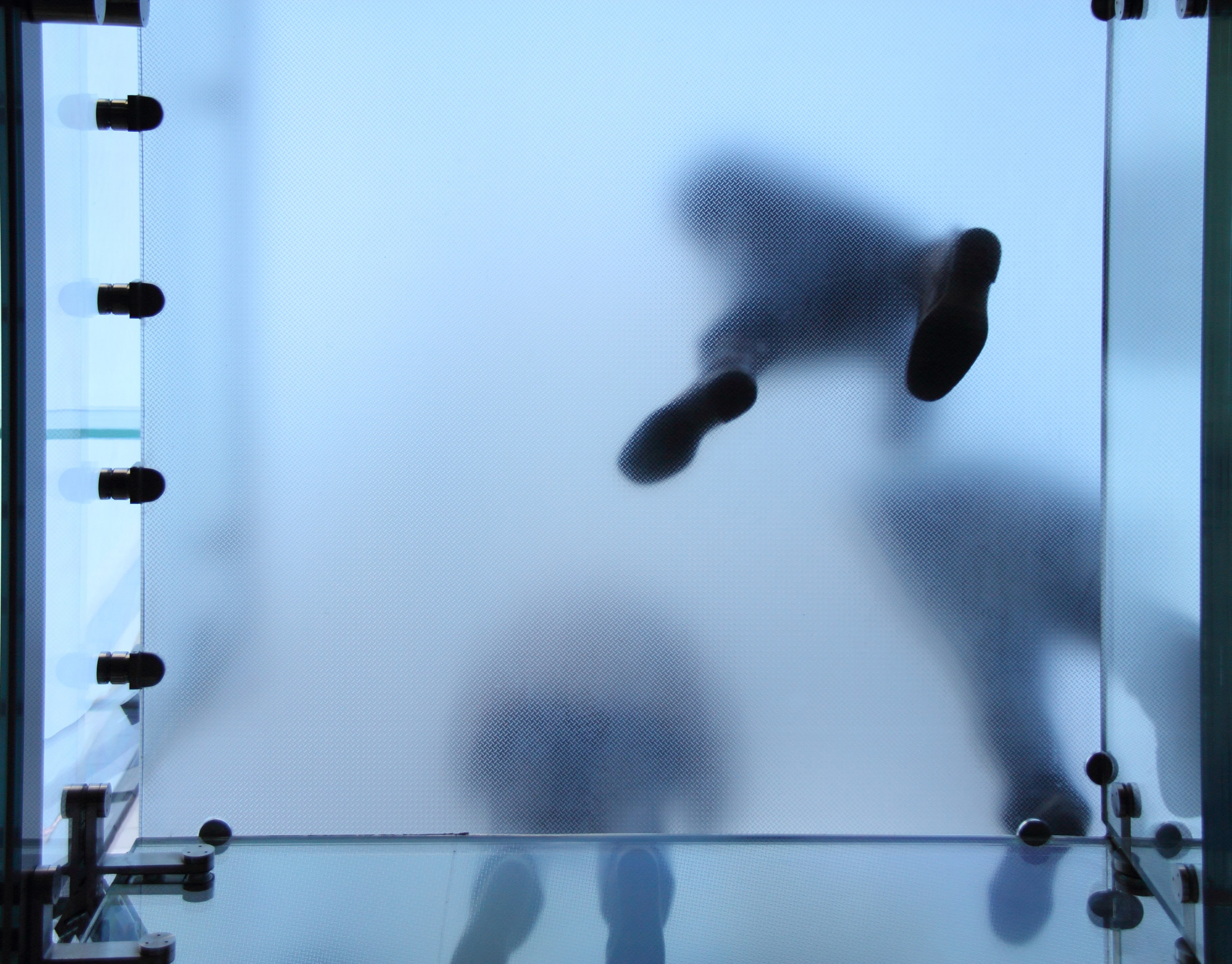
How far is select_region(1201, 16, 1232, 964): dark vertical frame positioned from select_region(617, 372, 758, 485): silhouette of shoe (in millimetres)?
453

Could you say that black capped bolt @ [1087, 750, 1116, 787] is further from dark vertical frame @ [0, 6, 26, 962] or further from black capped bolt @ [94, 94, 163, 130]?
black capped bolt @ [94, 94, 163, 130]

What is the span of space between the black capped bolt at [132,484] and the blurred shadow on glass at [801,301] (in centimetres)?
53

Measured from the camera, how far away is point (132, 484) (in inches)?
38.2

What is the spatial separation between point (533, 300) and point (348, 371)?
23 centimetres

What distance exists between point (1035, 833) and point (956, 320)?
0.62 metres

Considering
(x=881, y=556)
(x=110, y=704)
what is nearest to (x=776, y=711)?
(x=881, y=556)

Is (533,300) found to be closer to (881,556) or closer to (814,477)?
(814,477)

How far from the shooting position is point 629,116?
1.02 m

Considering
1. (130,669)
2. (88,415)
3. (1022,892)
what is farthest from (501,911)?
(88,415)

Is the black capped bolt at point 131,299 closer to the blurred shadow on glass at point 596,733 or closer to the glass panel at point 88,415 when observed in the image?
the glass panel at point 88,415

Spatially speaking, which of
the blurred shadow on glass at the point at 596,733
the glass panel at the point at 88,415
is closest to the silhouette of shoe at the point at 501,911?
the blurred shadow on glass at the point at 596,733

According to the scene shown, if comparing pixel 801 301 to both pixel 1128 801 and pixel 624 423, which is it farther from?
pixel 1128 801

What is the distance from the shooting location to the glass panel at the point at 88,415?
0.80 meters

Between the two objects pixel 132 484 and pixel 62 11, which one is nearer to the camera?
pixel 62 11
